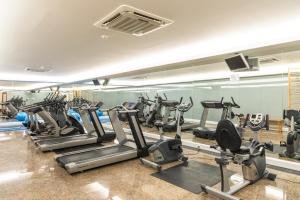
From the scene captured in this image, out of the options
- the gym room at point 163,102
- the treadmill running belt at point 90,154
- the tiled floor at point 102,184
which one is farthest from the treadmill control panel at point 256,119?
the treadmill running belt at point 90,154

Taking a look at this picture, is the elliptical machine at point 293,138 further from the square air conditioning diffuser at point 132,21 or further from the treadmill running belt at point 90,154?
the square air conditioning diffuser at point 132,21

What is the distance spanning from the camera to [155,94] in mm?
8727

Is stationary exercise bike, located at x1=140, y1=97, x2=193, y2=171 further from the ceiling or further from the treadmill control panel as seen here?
the ceiling

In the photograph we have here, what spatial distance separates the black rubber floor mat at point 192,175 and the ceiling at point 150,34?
240 centimetres

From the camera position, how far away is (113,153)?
423 cm

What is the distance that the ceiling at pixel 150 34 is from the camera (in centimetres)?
257

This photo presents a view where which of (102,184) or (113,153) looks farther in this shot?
(113,153)

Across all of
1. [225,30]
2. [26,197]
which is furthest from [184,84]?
[26,197]

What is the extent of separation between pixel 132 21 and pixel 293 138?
13.1 ft

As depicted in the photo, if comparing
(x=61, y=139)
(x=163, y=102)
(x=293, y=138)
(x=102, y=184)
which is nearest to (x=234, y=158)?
(x=102, y=184)

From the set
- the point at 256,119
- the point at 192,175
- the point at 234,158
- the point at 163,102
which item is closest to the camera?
the point at 234,158

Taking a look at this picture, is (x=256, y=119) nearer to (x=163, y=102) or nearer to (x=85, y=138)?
(x=163, y=102)

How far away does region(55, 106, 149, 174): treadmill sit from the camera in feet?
12.1

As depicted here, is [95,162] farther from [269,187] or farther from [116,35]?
[269,187]
